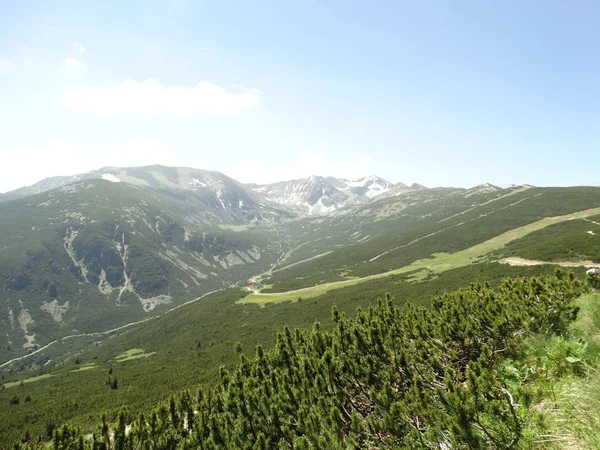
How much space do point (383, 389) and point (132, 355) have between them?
472 feet

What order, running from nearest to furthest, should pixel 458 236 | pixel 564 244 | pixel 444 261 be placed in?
pixel 564 244, pixel 444 261, pixel 458 236

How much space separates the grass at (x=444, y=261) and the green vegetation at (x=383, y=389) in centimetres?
10282

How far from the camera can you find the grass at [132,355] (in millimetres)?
121750

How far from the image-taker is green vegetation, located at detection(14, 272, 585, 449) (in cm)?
763

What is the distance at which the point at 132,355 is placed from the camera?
128m

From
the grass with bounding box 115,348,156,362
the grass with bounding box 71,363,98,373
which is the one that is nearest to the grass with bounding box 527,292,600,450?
the grass with bounding box 115,348,156,362

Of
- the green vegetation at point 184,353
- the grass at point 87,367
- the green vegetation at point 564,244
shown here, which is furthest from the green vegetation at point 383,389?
the grass at point 87,367

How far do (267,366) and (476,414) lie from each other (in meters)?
13.1

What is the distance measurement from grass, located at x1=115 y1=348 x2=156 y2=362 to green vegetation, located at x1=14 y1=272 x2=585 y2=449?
397ft

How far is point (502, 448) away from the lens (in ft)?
21.2

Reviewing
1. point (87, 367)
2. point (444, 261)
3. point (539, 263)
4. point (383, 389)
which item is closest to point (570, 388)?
point (383, 389)

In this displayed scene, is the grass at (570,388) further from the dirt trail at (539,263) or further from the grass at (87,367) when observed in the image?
the grass at (87,367)

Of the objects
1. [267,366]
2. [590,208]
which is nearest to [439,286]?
[267,366]

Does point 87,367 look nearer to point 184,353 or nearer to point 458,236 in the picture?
point 184,353
